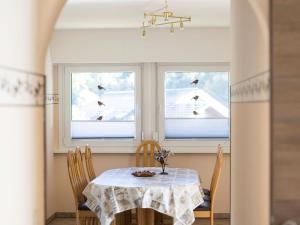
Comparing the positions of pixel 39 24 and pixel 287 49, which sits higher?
pixel 39 24

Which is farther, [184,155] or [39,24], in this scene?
[184,155]

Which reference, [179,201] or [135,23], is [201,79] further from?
[179,201]

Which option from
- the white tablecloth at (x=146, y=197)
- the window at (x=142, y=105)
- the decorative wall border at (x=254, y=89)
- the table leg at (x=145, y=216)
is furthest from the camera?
the window at (x=142, y=105)

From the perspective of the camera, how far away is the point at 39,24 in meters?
1.77

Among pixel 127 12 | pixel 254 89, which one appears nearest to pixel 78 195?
pixel 127 12

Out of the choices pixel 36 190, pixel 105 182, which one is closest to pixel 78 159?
pixel 105 182

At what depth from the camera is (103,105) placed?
5809 millimetres

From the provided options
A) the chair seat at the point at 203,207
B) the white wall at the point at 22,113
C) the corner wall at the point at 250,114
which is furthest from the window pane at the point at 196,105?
the white wall at the point at 22,113

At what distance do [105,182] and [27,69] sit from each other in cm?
256

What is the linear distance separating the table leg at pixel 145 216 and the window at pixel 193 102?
1659mm

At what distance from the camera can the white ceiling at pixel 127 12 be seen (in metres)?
4.43

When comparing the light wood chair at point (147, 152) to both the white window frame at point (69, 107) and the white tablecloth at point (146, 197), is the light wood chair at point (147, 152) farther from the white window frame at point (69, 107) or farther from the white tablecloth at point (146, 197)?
the white tablecloth at point (146, 197)

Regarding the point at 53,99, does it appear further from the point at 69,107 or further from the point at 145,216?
the point at 145,216

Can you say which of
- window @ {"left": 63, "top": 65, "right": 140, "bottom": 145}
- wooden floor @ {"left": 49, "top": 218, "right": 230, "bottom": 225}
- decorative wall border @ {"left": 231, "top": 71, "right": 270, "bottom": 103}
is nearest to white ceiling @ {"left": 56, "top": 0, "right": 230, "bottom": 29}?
window @ {"left": 63, "top": 65, "right": 140, "bottom": 145}
